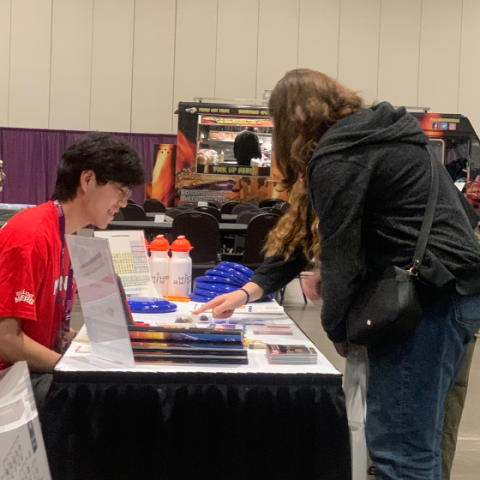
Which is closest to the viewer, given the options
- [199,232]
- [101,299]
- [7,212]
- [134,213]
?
[101,299]

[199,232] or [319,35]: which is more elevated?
[319,35]

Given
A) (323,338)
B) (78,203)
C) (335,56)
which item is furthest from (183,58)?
(78,203)

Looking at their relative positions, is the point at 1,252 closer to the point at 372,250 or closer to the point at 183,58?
the point at 372,250

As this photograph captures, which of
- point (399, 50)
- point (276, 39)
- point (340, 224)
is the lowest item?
point (340, 224)

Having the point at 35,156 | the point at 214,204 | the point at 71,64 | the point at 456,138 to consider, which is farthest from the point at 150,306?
the point at 71,64

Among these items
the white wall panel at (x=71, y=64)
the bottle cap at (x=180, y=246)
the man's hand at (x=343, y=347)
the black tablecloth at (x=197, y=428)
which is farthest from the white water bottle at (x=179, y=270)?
the white wall panel at (x=71, y=64)

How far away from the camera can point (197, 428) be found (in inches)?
49.0

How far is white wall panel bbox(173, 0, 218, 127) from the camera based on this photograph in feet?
41.0

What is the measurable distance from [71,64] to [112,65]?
0.85m

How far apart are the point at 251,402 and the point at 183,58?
12148 mm

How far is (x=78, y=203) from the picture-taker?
5.62ft

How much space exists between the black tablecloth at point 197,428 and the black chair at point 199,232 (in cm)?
360

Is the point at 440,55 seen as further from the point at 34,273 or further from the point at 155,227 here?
the point at 34,273

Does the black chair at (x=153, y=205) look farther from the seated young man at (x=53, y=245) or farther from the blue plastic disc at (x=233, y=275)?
the seated young man at (x=53, y=245)
